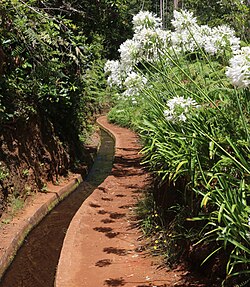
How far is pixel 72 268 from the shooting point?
4832mm

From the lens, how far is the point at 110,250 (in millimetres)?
5223

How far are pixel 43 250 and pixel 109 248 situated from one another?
110 cm

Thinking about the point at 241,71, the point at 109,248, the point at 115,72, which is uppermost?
the point at 115,72

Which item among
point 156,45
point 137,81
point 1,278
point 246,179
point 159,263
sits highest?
point 156,45

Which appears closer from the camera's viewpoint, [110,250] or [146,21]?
[146,21]

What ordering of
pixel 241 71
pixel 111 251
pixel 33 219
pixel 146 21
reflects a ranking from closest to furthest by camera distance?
1. pixel 241 71
2. pixel 146 21
3. pixel 111 251
4. pixel 33 219

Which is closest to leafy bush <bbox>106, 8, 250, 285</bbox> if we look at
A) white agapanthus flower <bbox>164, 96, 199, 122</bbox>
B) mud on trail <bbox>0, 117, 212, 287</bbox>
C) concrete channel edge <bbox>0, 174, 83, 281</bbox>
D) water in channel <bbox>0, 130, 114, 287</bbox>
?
white agapanthus flower <bbox>164, 96, 199, 122</bbox>

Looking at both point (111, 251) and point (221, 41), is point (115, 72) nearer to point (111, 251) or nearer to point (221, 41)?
point (221, 41)

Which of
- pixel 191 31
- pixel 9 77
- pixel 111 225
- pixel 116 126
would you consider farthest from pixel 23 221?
pixel 116 126

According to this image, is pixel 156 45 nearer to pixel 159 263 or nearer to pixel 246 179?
pixel 246 179

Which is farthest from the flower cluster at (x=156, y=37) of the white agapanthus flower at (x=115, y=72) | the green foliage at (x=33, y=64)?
the green foliage at (x=33, y=64)

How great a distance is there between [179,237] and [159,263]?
13.5 inches

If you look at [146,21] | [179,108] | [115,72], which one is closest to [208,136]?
[179,108]

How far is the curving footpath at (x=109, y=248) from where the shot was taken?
434 cm
